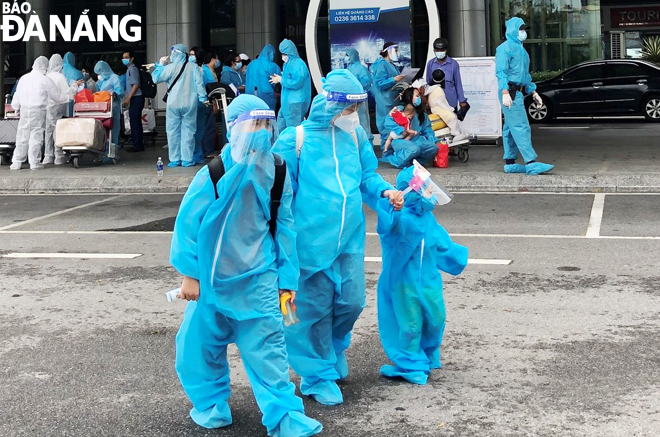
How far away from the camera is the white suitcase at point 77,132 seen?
52.0 feet

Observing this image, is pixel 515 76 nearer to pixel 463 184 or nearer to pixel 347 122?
pixel 463 184

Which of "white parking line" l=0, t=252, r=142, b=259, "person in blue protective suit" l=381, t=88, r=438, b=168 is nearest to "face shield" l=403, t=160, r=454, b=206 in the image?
"white parking line" l=0, t=252, r=142, b=259

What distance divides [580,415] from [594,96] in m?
19.6

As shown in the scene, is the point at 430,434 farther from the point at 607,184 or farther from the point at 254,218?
the point at 607,184

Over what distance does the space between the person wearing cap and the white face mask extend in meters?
10.5

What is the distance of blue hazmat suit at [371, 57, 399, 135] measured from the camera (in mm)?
16297

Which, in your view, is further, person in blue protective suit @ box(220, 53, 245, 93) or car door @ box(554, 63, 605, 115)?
car door @ box(554, 63, 605, 115)

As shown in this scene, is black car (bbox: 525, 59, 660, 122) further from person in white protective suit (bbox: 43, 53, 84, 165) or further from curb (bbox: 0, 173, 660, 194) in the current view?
person in white protective suit (bbox: 43, 53, 84, 165)

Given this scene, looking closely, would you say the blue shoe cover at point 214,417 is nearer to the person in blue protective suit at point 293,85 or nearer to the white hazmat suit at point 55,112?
the person in blue protective suit at point 293,85

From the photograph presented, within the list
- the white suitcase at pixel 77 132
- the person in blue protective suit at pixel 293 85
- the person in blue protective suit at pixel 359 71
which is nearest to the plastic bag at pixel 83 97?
the white suitcase at pixel 77 132

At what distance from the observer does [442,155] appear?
14602mm

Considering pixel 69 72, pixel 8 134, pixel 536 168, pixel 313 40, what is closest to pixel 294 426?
pixel 536 168

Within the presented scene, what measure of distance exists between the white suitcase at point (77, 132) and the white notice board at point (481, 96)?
5980 millimetres

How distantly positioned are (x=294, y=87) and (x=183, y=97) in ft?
5.69
